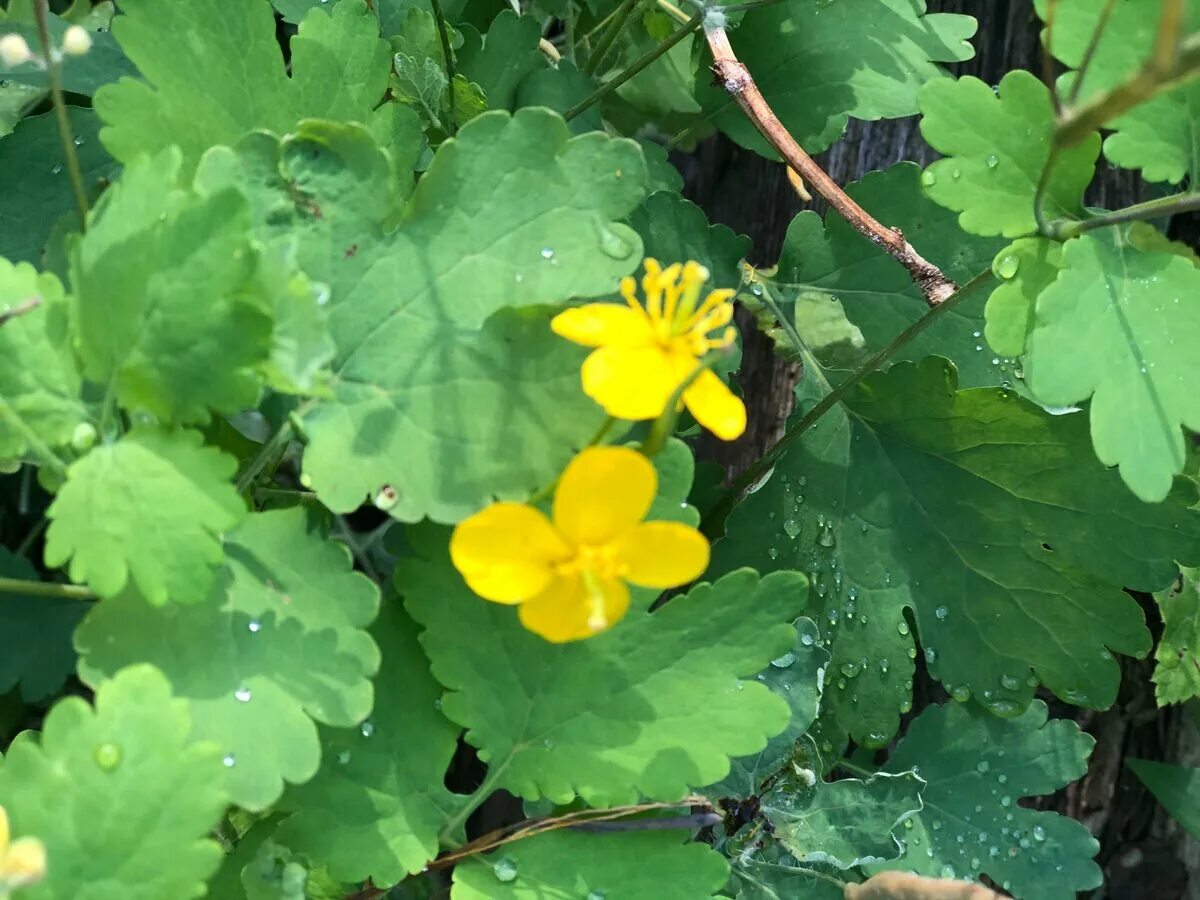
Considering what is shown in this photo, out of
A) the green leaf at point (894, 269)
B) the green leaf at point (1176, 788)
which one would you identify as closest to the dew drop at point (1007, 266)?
the green leaf at point (894, 269)

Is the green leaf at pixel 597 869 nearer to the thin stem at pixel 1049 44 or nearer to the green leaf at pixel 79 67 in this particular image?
→ the thin stem at pixel 1049 44

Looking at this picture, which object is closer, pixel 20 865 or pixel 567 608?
pixel 20 865

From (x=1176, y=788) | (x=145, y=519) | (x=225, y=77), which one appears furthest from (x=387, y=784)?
(x=1176, y=788)

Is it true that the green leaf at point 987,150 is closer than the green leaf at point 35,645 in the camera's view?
Yes

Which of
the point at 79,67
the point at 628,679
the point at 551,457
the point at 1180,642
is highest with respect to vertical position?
the point at 79,67

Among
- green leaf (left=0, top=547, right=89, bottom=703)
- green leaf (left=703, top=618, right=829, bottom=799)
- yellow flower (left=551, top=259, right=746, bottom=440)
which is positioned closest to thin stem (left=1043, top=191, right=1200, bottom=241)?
yellow flower (left=551, top=259, right=746, bottom=440)

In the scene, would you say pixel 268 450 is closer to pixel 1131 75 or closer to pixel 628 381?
pixel 628 381

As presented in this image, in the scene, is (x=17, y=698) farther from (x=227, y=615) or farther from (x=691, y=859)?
(x=691, y=859)
